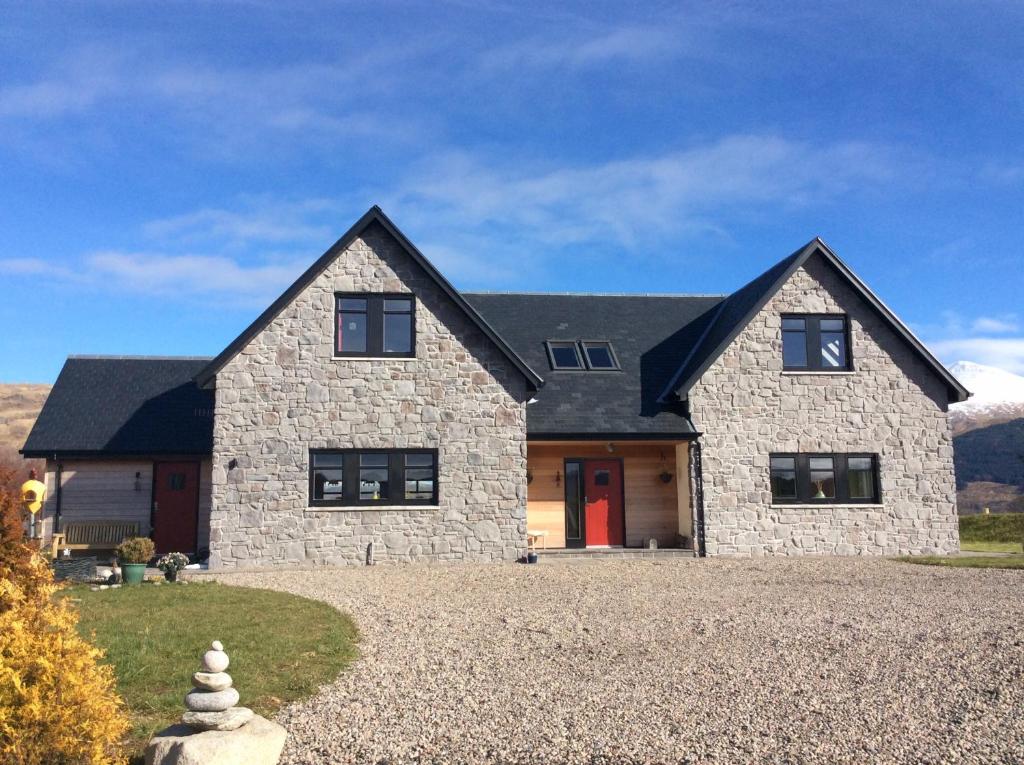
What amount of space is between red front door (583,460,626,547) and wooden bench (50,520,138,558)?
1112 centimetres

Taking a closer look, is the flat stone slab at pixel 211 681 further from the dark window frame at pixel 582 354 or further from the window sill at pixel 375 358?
the dark window frame at pixel 582 354

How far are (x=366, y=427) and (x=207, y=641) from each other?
31.2ft

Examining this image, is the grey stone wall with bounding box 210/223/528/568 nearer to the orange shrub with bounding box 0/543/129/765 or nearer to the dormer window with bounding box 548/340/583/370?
the dormer window with bounding box 548/340/583/370

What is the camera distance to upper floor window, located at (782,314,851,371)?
2094 cm

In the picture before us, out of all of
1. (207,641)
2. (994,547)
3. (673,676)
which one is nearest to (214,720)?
(207,641)

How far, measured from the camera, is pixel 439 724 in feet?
22.1

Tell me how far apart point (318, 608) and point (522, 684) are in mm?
5003

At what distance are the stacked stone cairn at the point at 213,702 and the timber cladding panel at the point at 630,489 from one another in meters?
15.4

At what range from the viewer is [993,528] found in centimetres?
2945

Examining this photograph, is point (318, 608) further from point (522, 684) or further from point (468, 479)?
point (468, 479)

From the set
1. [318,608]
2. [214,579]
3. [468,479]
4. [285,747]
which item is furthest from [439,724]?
[468,479]

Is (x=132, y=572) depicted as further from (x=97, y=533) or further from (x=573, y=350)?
(x=573, y=350)

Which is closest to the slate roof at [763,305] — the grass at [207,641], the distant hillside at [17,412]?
the grass at [207,641]

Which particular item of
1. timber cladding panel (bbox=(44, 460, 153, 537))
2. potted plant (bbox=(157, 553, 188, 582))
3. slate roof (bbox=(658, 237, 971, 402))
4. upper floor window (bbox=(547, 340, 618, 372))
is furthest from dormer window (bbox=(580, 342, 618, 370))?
timber cladding panel (bbox=(44, 460, 153, 537))
